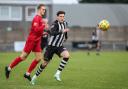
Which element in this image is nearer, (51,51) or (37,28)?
(37,28)

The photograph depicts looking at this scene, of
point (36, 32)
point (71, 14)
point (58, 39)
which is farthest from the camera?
point (71, 14)

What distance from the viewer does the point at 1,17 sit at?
64.1 metres

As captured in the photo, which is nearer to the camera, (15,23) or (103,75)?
(103,75)

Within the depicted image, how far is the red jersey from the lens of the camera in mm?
16797

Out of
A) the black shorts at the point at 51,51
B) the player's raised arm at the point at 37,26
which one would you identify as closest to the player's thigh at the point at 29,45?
the player's raised arm at the point at 37,26

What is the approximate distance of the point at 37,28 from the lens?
16.8m

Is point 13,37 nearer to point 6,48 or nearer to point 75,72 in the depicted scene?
point 6,48

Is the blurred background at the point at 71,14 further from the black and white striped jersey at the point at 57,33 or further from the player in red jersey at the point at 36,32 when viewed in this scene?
the player in red jersey at the point at 36,32

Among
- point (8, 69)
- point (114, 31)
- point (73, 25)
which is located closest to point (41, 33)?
point (8, 69)

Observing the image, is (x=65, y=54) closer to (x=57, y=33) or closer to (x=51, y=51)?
(x=51, y=51)

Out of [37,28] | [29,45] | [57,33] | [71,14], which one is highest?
[37,28]

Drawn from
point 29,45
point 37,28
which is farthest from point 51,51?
point 37,28

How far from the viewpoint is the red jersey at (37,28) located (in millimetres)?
16797

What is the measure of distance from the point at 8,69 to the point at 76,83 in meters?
2.13
